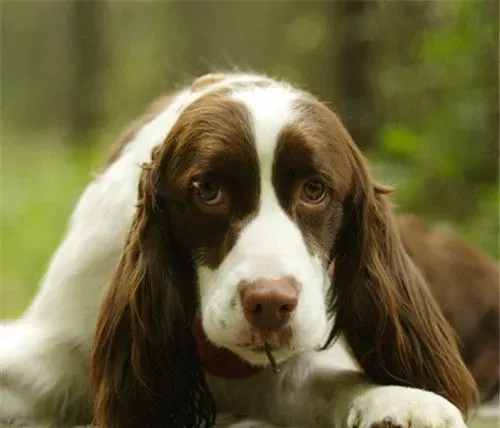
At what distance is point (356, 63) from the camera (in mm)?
6254

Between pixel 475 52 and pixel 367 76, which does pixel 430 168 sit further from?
pixel 367 76

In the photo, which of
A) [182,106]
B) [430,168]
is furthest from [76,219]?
[430,168]

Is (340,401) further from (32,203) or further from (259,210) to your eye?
(32,203)

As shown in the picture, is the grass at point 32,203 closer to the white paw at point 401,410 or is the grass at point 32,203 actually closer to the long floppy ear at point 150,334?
the long floppy ear at point 150,334

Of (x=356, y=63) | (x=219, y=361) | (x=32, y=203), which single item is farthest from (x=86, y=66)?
(x=219, y=361)

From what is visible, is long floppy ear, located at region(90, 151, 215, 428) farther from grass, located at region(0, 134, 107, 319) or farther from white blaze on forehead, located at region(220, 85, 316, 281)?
grass, located at region(0, 134, 107, 319)

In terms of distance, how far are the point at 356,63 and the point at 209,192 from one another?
14.1ft

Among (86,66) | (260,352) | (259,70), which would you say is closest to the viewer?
(260,352)

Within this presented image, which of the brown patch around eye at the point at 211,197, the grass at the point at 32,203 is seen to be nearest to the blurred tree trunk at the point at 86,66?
the grass at the point at 32,203

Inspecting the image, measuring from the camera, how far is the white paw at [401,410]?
204 cm

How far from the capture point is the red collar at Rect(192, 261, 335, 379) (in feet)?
7.53

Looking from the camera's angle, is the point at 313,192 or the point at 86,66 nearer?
the point at 313,192

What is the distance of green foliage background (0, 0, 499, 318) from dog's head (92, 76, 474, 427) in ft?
2.92

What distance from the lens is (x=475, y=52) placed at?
5125 millimetres
